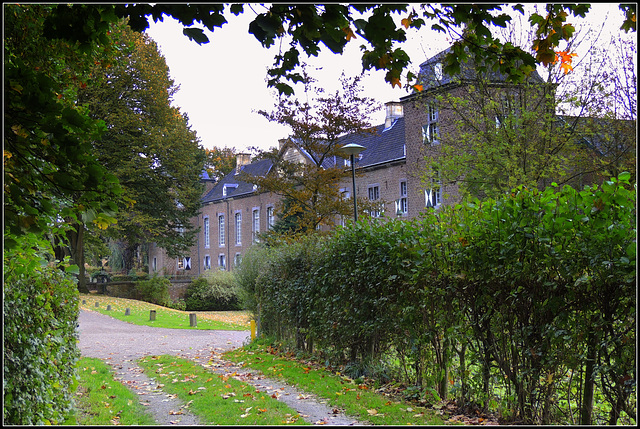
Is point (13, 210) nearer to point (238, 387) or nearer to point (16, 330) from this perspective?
point (16, 330)

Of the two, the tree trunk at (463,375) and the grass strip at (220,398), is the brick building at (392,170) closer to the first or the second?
the tree trunk at (463,375)

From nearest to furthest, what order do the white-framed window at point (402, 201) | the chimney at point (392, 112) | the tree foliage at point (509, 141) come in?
the tree foliage at point (509, 141)
the white-framed window at point (402, 201)
the chimney at point (392, 112)

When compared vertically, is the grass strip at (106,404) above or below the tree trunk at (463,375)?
below

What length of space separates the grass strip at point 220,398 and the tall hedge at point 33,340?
5.70 feet

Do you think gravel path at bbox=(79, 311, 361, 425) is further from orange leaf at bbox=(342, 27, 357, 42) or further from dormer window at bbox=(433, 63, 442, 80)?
dormer window at bbox=(433, 63, 442, 80)

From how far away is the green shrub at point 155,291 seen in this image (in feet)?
122

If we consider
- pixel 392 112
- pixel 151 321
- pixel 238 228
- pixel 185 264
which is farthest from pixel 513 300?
pixel 185 264

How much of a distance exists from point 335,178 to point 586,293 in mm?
19797

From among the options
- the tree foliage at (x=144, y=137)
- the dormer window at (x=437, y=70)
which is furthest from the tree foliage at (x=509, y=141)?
the tree foliage at (x=144, y=137)

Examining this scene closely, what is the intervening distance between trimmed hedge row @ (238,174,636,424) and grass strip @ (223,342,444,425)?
593 mm

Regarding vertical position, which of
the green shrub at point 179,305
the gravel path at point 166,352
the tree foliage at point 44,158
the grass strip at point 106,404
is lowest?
the green shrub at point 179,305

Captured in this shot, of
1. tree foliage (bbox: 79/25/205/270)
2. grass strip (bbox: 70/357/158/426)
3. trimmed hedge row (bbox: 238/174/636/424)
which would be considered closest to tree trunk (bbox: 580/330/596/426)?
trimmed hedge row (bbox: 238/174/636/424)

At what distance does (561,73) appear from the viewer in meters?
18.8

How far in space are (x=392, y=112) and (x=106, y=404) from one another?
117 ft
